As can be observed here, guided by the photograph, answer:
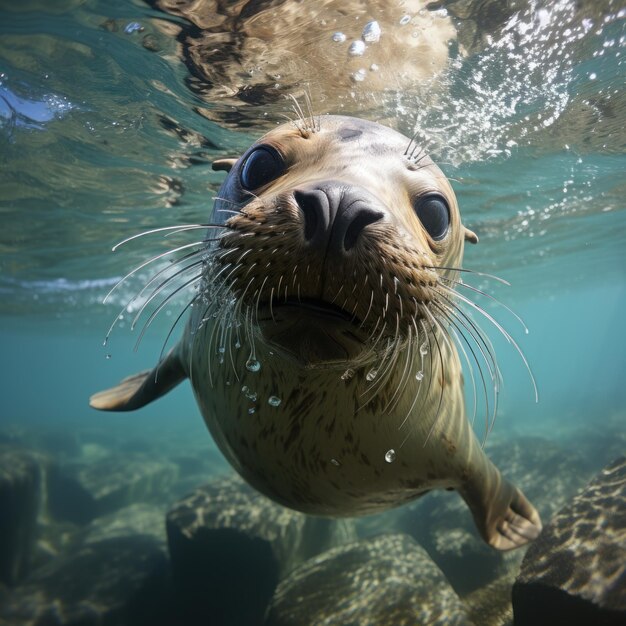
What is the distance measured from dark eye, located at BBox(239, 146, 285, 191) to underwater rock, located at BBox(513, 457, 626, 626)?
356 cm

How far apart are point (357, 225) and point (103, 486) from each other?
670 inches

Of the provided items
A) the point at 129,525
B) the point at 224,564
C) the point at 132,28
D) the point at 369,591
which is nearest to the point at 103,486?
the point at 129,525

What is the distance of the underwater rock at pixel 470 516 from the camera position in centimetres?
735

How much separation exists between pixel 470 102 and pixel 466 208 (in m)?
4.62

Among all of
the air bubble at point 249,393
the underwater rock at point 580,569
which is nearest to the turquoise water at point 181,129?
the air bubble at point 249,393

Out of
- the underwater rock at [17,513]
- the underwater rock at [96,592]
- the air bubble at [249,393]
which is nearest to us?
the air bubble at [249,393]

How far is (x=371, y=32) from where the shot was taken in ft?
14.3

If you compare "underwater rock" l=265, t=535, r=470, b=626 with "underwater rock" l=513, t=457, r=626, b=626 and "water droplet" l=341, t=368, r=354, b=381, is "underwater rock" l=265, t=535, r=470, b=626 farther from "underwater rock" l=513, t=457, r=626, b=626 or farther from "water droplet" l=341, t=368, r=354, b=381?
"water droplet" l=341, t=368, r=354, b=381

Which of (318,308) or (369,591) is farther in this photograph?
(369,591)

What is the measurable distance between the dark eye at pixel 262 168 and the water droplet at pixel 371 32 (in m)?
2.87

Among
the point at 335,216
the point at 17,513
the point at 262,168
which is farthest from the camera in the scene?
the point at 17,513

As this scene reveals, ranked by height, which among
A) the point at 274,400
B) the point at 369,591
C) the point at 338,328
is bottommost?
the point at 369,591

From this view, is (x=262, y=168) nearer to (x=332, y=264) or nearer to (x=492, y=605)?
(x=332, y=264)

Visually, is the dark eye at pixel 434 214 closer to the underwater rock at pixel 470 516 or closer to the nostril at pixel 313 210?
the nostril at pixel 313 210
